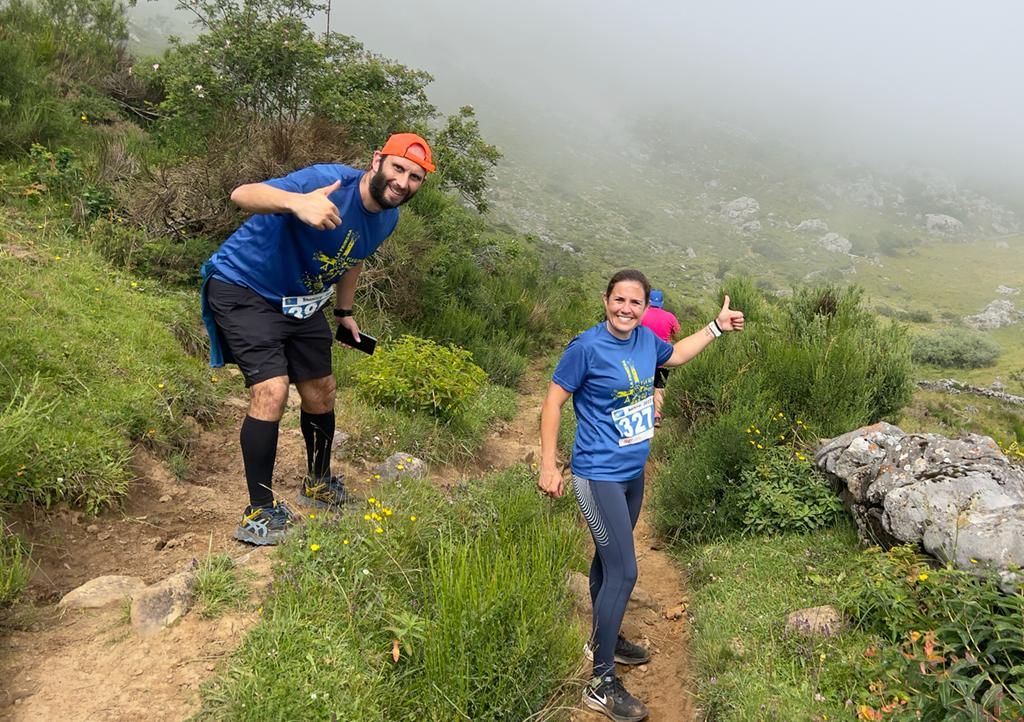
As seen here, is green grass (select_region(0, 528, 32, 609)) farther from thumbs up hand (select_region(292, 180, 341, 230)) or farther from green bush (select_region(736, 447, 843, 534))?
green bush (select_region(736, 447, 843, 534))

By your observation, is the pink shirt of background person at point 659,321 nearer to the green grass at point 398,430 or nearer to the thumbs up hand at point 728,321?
the green grass at point 398,430

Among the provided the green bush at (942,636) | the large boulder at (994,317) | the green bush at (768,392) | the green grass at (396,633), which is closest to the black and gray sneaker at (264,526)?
the green grass at (396,633)

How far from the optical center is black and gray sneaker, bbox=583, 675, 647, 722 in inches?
113

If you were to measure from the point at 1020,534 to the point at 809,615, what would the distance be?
1017 millimetres

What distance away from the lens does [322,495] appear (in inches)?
143

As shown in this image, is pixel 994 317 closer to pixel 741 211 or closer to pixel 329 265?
pixel 741 211

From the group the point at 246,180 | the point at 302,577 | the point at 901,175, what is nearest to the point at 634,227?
the point at 246,180

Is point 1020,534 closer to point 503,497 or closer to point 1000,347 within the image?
point 503,497

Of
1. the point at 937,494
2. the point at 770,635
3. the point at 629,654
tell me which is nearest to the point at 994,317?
the point at 937,494

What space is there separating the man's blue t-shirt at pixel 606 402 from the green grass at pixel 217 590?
156cm

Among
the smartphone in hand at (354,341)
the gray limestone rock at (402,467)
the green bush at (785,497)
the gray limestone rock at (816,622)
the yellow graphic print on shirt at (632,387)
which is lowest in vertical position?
the gray limestone rock at (402,467)

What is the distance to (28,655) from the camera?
2166mm

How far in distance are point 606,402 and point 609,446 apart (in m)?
0.21

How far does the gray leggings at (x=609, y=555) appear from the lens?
2.91 metres
